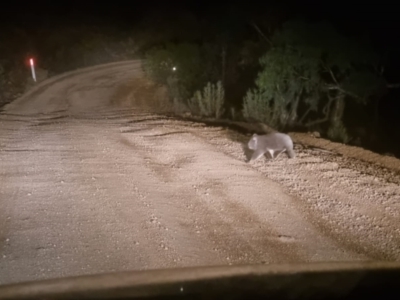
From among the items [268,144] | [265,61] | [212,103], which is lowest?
[212,103]

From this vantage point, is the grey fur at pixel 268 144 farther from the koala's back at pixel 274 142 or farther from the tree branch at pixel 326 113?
the tree branch at pixel 326 113

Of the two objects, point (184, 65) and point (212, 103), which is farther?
point (184, 65)

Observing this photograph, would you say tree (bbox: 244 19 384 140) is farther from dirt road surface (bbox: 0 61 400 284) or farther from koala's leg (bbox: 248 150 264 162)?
dirt road surface (bbox: 0 61 400 284)

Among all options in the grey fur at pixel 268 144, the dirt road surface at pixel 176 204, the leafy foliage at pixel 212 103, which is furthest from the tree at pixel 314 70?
the dirt road surface at pixel 176 204

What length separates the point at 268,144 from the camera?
31.1 ft

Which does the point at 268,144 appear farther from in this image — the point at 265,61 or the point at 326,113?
the point at 326,113

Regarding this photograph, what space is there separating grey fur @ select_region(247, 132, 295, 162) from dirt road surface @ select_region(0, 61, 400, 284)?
210mm

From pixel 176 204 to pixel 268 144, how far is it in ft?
8.77

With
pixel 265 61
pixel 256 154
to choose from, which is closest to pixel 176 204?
Answer: pixel 256 154

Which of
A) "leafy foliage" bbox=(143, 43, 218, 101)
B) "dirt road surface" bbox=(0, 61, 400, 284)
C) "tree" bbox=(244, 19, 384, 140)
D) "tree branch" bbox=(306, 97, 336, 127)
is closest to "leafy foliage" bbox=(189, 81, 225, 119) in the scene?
A: "tree" bbox=(244, 19, 384, 140)

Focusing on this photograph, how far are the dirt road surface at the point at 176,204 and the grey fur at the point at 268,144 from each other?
210mm

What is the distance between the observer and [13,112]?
54.6 feet

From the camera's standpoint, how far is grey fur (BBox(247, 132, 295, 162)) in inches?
372

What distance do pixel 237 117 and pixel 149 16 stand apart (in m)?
32.2
